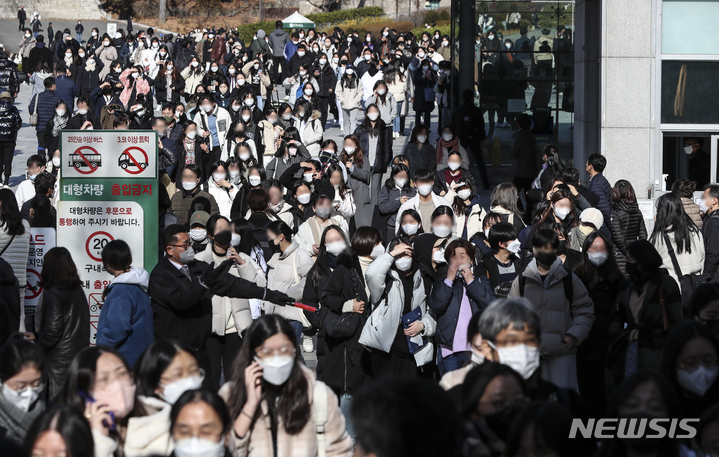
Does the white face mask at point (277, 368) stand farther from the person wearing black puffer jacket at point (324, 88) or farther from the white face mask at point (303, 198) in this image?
the person wearing black puffer jacket at point (324, 88)

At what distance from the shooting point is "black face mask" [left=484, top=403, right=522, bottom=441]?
4.11 metres

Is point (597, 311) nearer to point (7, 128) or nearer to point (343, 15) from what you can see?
point (7, 128)

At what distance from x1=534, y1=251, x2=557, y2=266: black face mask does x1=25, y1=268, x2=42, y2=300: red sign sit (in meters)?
4.81

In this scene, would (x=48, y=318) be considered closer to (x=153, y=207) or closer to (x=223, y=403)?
(x=153, y=207)

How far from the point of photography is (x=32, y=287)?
9016mm

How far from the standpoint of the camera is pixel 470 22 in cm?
2003

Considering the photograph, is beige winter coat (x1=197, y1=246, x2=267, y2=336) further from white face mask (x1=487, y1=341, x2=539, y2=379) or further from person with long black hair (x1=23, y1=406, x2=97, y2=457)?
person with long black hair (x1=23, y1=406, x2=97, y2=457)

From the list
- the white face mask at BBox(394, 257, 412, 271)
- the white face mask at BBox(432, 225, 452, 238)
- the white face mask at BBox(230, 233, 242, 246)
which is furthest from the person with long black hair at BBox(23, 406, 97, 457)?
the white face mask at BBox(432, 225, 452, 238)

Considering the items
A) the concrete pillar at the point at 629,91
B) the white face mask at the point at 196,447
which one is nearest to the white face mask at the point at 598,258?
the white face mask at the point at 196,447

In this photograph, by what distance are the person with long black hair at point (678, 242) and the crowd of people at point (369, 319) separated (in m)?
0.02

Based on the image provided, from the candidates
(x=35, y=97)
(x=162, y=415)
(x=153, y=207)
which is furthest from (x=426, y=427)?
(x=35, y=97)

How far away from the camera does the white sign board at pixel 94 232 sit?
8164 millimetres

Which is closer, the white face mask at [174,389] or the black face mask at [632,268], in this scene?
the white face mask at [174,389]

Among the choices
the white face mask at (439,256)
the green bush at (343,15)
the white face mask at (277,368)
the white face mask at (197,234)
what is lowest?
the white face mask at (277,368)
